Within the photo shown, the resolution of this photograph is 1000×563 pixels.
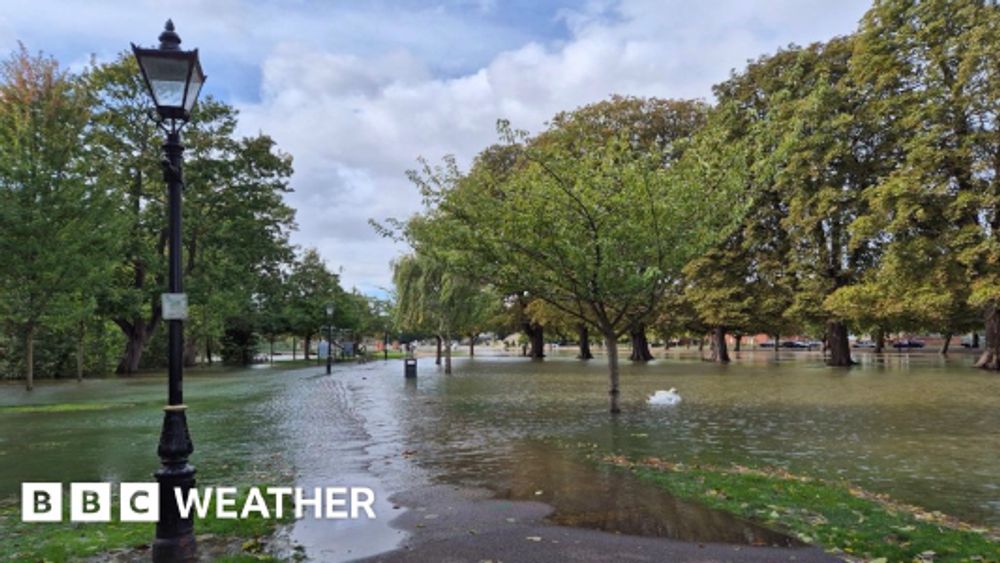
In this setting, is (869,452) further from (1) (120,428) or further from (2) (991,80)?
(2) (991,80)

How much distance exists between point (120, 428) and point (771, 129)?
14807 millimetres

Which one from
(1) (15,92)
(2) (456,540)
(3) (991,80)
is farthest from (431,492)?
(3) (991,80)

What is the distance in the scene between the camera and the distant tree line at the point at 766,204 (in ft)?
46.1

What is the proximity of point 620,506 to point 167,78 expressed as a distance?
580cm

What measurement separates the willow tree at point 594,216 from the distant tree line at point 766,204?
44 mm

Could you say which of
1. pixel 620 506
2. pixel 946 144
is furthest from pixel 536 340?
pixel 620 506

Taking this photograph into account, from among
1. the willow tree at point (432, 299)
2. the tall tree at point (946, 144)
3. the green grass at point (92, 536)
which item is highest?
the tall tree at point (946, 144)

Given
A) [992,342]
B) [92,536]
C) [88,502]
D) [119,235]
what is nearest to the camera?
[92,536]

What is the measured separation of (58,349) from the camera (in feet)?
111

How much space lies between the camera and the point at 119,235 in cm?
2508

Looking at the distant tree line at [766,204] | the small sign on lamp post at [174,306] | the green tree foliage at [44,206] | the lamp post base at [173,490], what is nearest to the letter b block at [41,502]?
the lamp post base at [173,490]

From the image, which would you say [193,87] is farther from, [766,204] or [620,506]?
[766,204]

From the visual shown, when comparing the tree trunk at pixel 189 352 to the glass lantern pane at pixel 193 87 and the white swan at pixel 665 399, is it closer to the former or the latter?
the white swan at pixel 665 399

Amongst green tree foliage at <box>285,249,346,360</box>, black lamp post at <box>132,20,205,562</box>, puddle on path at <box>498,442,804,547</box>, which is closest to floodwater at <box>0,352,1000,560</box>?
puddle on path at <box>498,442,804,547</box>
